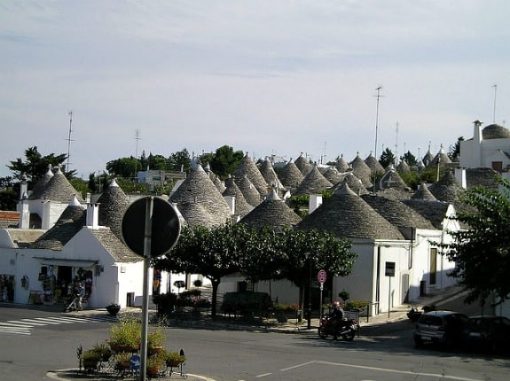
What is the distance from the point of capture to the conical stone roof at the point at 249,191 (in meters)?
68.9

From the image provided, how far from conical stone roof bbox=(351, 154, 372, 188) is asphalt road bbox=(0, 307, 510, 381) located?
67.5 meters

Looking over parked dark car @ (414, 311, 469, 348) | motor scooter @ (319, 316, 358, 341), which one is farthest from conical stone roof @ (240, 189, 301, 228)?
parked dark car @ (414, 311, 469, 348)

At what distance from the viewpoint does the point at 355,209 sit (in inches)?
1521

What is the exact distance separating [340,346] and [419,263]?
17844 millimetres

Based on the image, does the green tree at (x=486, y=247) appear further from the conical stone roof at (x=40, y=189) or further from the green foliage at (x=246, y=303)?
the conical stone roof at (x=40, y=189)

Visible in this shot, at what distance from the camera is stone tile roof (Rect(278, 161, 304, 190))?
92.2 m

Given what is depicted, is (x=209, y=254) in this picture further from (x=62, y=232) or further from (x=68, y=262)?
(x=62, y=232)

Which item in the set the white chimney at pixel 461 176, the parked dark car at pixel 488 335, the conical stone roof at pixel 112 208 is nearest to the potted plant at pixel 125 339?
the parked dark car at pixel 488 335

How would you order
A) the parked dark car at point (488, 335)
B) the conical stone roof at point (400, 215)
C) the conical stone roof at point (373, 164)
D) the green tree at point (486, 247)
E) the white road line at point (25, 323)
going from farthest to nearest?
the conical stone roof at point (373, 164) < the conical stone roof at point (400, 215) < the white road line at point (25, 323) < the green tree at point (486, 247) < the parked dark car at point (488, 335)

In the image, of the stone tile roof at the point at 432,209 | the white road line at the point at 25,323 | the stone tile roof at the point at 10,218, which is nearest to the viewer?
the white road line at the point at 25,323

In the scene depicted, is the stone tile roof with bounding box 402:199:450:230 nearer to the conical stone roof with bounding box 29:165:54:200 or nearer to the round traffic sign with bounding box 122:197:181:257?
the conical stone roof with bounding box 29:165:54:200

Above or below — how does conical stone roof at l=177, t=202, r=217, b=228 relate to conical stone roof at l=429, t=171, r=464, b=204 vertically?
below

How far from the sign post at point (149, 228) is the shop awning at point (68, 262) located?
97.1 ft

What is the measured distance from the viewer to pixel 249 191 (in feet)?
231
